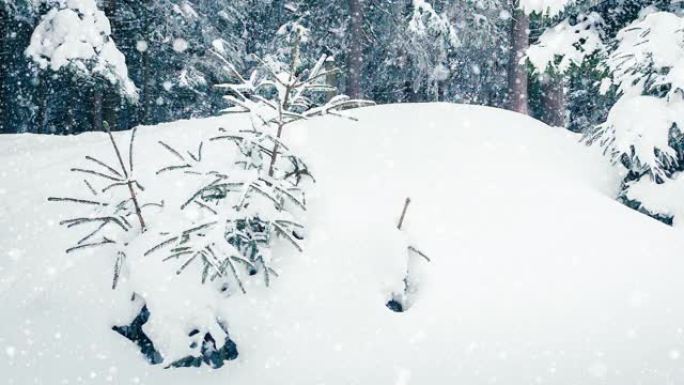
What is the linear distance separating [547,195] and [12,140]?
23.7 feet

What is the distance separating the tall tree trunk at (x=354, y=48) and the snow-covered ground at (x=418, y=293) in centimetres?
855

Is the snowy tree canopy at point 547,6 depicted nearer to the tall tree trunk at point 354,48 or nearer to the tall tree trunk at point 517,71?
the tall tree trunk at point 517,71

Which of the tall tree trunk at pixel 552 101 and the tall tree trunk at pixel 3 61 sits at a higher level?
the tall tree trunk at pixel 552 101

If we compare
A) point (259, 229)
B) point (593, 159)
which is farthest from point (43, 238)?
point (593, 159)

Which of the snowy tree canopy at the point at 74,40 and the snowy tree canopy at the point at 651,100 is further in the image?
the snowy tree canopy at the point at 74,40

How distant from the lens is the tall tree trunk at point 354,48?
13172mm

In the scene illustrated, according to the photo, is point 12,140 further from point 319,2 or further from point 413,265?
point 319,2

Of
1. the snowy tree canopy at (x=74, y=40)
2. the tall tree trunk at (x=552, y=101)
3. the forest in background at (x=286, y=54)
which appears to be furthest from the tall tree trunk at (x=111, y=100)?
the tall tree trunk at (x=552, y=101)

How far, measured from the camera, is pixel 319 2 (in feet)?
45.7

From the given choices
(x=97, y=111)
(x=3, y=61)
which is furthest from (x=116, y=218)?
(x=97, y=111)

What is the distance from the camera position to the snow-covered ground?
11.1 feet

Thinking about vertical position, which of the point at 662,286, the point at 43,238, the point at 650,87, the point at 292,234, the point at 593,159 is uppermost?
the point at 650,87

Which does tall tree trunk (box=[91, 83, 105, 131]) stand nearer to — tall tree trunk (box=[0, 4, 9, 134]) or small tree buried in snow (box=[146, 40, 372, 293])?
tall tree trunk (box=[0, 4, 9, 134])

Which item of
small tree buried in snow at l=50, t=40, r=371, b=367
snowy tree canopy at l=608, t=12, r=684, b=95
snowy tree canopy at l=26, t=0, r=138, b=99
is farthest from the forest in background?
small tree buried in snow at l=50, t=40, r=371, b=367
